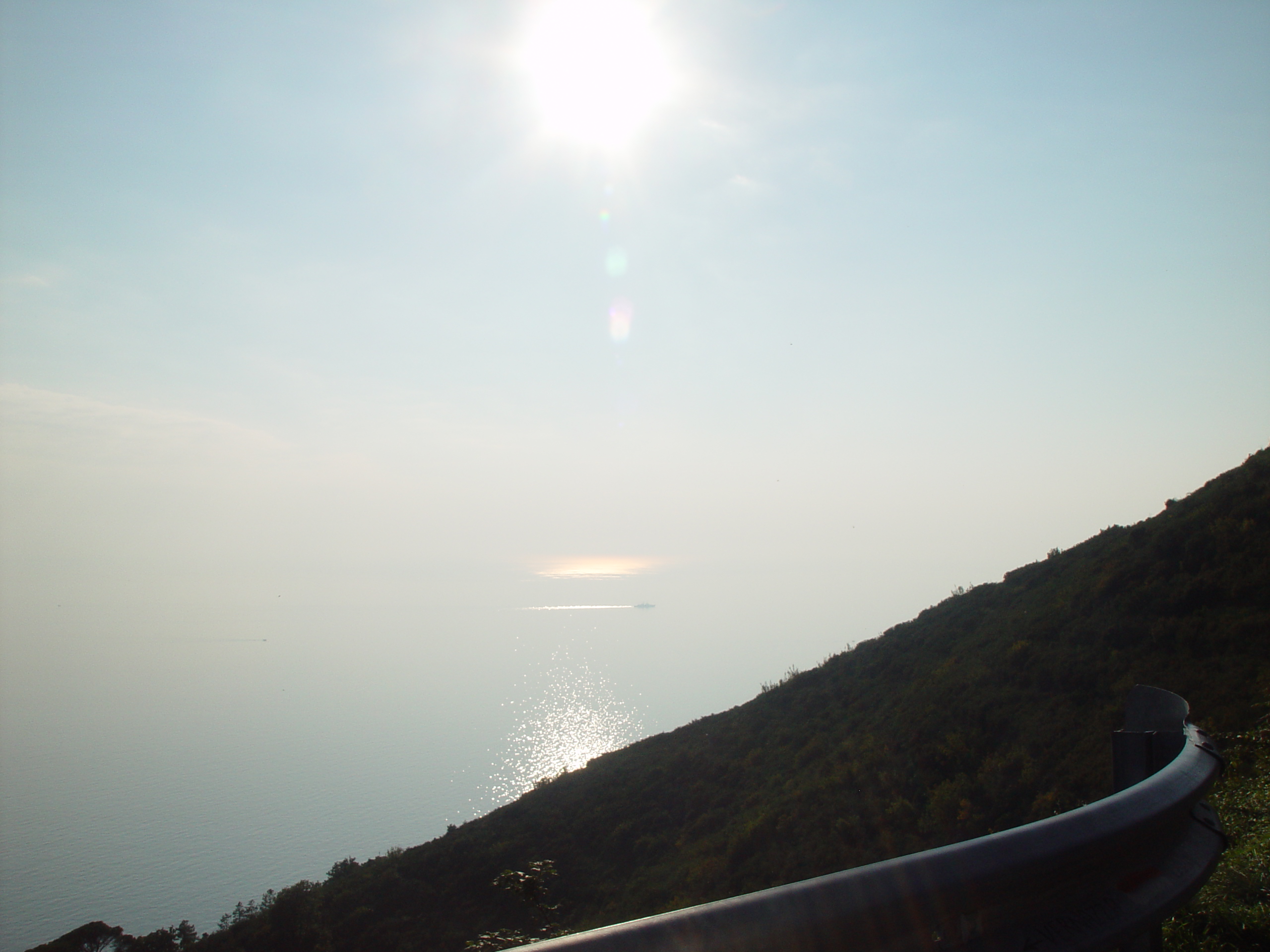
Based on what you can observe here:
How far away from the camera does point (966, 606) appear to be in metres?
25.8

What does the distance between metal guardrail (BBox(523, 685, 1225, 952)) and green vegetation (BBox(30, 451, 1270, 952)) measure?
15.2 feet

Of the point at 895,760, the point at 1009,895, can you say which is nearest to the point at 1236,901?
the point at 1009,895

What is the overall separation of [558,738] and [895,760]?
137m

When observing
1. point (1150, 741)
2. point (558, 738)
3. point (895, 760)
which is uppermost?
point (558, 738)

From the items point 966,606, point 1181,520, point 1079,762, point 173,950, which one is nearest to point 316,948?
point 173,950

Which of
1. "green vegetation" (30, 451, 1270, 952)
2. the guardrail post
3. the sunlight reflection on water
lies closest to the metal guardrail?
the guardrail post

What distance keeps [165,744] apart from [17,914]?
11843 centimetres

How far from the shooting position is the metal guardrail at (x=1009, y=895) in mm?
1560

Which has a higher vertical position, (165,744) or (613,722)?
(165,744)

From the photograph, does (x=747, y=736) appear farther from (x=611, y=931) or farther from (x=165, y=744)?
(x=165, y=744)

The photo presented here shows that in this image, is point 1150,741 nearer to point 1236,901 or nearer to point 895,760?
point 1236,901

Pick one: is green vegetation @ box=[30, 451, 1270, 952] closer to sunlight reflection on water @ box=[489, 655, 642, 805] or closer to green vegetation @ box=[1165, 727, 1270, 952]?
green vegetation @ box=[1165, 727, 1270, 952]

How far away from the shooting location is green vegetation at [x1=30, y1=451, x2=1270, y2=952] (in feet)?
42.6

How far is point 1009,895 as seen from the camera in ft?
7.09
